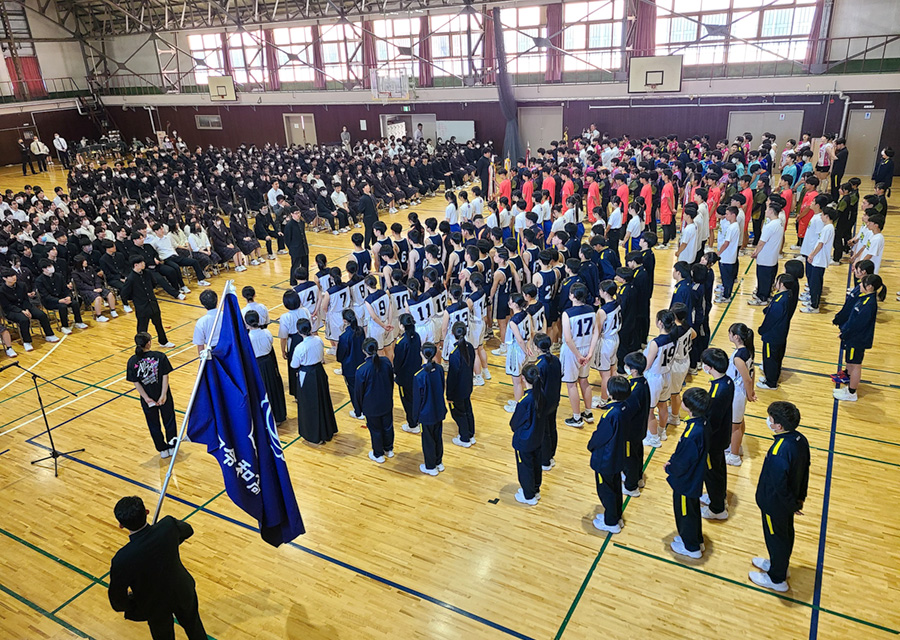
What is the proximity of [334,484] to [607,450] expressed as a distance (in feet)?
10.3

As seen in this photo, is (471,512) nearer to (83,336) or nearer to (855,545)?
(855,545)

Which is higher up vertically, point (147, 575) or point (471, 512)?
point (147, 575)

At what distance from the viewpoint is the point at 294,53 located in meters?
32.5

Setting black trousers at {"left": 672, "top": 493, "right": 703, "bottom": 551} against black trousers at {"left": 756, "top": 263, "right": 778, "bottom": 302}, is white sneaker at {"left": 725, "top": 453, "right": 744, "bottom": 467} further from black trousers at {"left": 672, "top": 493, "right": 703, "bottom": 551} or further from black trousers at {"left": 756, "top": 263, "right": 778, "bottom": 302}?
black trousers at {"left": 756, "top": 263, "right": 778, "bottom": 302}


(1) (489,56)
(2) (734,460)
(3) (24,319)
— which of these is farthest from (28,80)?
(2) (734,460)

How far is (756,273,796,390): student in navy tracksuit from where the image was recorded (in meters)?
7.37

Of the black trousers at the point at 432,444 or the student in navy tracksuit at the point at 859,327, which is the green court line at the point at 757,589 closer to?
the black trousers at the point at 432,444

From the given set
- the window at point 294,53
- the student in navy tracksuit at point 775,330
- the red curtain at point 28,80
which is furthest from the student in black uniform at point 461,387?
the red curtain at point 28,80

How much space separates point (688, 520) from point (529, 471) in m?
1.55

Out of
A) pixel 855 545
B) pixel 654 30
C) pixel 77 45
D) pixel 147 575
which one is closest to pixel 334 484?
pixel 147 575

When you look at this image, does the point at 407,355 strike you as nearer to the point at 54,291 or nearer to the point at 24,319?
the point at 24,319

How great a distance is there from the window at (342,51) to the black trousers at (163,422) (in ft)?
86.5

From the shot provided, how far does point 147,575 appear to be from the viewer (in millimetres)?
4102

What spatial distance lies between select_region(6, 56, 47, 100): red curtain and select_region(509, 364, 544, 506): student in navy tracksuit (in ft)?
129
